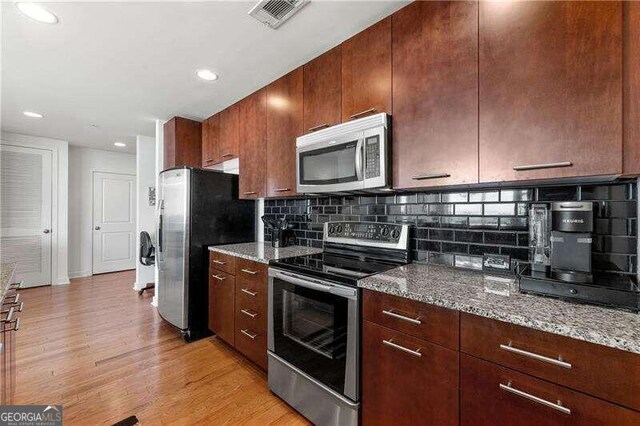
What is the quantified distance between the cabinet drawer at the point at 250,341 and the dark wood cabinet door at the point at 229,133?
1.64 meters

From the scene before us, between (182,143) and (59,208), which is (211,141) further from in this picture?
(59,208)

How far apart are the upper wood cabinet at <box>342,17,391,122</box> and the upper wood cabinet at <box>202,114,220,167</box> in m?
1.89

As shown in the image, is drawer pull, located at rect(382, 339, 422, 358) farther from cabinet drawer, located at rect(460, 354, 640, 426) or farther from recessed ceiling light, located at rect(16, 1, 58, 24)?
recessed ceiling light, located at rect(16, 1, 58, 24)

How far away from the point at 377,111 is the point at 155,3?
141cm

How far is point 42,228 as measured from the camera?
4.50m

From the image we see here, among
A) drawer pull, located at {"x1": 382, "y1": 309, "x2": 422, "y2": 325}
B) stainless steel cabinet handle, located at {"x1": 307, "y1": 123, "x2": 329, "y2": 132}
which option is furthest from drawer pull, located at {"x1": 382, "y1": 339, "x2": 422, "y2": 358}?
stainless steel cabinet handle, located at {"x1": 307, "y1": 123, "x2": 329, "y2": 132}

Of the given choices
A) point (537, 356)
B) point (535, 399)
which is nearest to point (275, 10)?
point (537, 356)

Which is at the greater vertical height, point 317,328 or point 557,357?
point 557,357

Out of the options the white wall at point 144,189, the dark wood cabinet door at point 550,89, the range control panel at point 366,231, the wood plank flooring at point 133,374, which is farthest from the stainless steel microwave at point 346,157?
the white wall at point 144,189

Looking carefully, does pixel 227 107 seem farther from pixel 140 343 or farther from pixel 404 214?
pixel 140 343

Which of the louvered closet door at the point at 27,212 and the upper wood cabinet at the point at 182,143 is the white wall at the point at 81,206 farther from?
the upper wood cabinet at the point at 182,143

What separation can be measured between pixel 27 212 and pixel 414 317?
609 centimetres

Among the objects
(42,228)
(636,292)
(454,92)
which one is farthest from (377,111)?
(42,228)

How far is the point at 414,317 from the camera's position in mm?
1133
